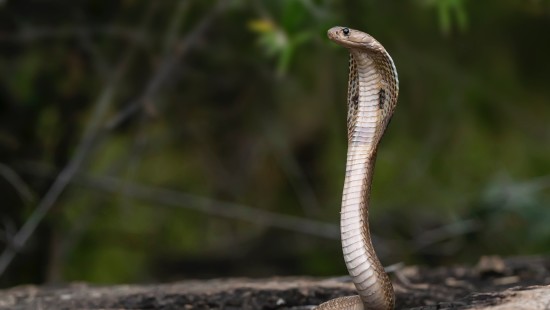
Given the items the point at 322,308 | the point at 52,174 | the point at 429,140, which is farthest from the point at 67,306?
the point at 429,140

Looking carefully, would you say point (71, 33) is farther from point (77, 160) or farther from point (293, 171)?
point (293, 171)

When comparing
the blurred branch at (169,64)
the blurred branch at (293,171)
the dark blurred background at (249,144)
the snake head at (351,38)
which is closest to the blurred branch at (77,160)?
the dark blurred background at (249,144)

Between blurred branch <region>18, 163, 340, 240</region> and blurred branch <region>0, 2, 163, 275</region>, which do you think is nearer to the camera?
blurred branch <region>0, 2, 163, 275</region>

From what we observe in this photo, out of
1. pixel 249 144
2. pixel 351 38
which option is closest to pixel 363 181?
pixel 351 38

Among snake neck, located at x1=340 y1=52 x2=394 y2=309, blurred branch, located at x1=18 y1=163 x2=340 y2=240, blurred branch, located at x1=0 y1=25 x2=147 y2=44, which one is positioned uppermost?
blurred branch, located at x1=0 y1=25 x2=147 y2=44

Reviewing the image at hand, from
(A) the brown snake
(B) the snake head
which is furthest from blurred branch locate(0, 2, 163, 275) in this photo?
(B) the snake head

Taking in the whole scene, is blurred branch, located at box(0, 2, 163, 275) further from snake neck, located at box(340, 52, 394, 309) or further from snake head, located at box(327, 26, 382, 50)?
snake head, located at box(327, 26, 382, 50)

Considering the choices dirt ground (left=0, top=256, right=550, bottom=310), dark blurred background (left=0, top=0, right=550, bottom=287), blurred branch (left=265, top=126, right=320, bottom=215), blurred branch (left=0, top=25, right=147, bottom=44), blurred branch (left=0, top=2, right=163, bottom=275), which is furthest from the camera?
blurred branch (left=265, top=126, right=320, bottom=215)
